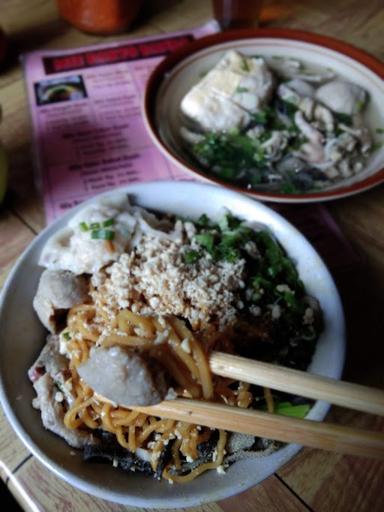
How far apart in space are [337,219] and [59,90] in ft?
2.55

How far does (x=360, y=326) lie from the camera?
34.1 inches

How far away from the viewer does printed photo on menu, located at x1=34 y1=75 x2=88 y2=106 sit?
4.12ft

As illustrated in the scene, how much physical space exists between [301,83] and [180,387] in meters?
0.93

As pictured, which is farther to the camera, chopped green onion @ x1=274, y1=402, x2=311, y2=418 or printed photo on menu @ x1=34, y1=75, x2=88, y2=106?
printed photo on menu @ x1=34, y1=75, x2=88, y2=106

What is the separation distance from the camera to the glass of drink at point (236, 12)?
139 cm

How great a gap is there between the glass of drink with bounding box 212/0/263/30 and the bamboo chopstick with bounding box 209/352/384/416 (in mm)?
1174

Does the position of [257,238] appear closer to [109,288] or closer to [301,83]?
[109,288]

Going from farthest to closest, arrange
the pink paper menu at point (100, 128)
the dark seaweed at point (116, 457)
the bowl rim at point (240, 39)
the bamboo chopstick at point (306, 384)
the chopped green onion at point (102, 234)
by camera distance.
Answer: the pink paper menu at point (100, 128)
the bowl rim at point (240, 39)
the chopped green onion at point (102, 234)
the dark seaweed at point (116, 457)
the bamboo chopstick at point (306, 384)

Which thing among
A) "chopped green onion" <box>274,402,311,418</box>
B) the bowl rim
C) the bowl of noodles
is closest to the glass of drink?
the bowl rim

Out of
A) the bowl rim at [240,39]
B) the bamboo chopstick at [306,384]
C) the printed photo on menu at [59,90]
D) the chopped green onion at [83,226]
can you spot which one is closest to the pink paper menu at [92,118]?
the printed photo on menu at [59,90]

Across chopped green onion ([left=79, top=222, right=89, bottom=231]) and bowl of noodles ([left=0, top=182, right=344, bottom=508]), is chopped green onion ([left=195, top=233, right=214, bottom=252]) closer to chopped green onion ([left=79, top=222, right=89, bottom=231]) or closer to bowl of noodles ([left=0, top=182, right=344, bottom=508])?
bowl of noodles ([left=0, top=182, right=344, bottom=508])

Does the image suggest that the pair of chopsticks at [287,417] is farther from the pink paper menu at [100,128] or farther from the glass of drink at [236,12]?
the glass of drink at [236,12]

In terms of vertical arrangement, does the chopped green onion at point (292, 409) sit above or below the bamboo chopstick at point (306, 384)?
below

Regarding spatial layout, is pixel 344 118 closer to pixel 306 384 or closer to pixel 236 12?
pixel 236 12
